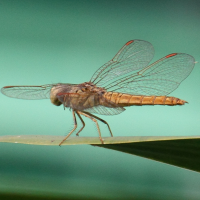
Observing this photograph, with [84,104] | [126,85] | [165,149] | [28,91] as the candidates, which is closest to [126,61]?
[126,85]

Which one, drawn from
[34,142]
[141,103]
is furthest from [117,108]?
[34,142]

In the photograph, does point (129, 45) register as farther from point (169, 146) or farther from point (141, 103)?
point (169, 146)

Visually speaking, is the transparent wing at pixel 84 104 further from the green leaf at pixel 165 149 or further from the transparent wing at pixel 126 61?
the green leaf at pixel 165 149

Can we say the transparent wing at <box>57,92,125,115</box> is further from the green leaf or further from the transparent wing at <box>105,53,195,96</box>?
the green leaf

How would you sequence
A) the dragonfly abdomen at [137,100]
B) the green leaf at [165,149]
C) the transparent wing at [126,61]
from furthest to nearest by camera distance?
the transparent wing at [126,61] → the dragonfly abdomen at [137,100] → the green leaf at [165,149]

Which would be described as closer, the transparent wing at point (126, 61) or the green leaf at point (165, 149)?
the green leaf at point (165, 149)

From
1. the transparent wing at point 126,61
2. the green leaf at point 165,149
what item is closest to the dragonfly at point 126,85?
the transparent wing at point 126,61

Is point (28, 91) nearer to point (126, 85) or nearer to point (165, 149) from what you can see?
point (126, 85)
